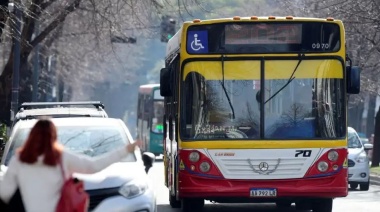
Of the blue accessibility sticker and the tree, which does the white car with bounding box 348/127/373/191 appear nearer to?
the tree

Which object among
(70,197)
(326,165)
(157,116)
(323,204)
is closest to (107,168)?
(70,197)

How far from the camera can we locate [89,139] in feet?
43.6

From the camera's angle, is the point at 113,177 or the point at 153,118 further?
the point at 153,118

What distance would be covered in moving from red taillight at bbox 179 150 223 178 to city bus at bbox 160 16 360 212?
1cm

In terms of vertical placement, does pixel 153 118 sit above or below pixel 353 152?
below

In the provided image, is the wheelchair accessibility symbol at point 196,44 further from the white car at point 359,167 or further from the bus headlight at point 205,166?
the white car at point 359,167

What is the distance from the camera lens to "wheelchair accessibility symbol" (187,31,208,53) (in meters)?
16.6

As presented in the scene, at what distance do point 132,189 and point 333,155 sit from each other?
552cm

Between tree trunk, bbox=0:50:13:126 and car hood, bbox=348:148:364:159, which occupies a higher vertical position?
tree trunk, bbox=0:50:13:126

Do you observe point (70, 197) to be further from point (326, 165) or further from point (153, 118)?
point (153, 118)

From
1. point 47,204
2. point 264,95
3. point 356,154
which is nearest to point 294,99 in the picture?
point 264,95

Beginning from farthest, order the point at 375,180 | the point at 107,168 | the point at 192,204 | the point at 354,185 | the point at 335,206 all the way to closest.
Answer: the point at 375,180 < the point at 354,185 < the point at 335,206 < the point at 192,204 < the point at 107,168

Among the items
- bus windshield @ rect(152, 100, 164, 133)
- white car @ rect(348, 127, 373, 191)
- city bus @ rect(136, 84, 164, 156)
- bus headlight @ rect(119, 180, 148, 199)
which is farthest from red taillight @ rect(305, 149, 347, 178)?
bus windshield @ rect(152, 100, 164, 133)

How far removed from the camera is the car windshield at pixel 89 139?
43.0ft
